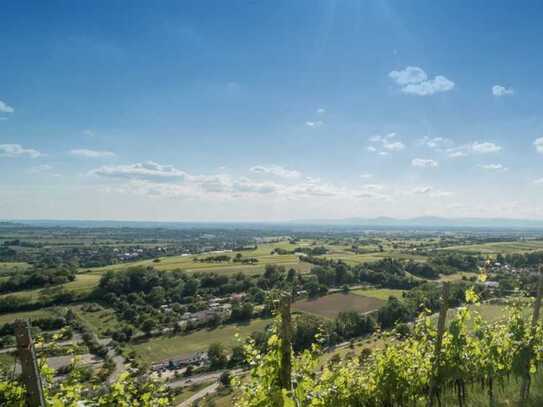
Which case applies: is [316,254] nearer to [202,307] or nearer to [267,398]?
[202,307]

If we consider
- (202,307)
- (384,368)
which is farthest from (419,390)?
(202,307)

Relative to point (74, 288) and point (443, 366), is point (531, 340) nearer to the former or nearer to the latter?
point (443, 366)

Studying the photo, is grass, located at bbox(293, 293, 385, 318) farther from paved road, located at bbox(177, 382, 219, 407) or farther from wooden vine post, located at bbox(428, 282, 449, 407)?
wooden vine post, located at bbox(428, 282, 449, 407)

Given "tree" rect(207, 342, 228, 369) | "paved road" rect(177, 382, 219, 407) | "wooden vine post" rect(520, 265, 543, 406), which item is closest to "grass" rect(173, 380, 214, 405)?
"paved road" rect(177, 382, 219, 407)

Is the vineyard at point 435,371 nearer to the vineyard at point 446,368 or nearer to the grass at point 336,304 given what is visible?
the vineyard at point 446,368

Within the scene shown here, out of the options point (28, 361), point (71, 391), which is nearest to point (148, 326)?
point (71, 391)
